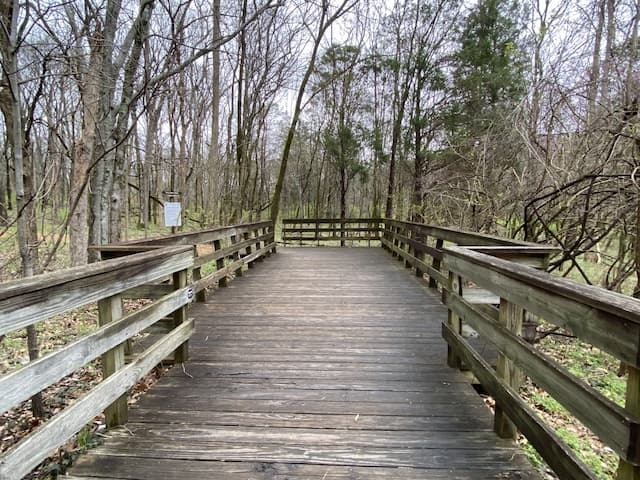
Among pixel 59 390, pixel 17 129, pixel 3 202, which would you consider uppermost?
pixel 17 129

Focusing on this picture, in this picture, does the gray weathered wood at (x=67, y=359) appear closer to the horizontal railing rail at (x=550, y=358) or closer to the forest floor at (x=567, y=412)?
the horizontal railing rail at (x=550, y=358)

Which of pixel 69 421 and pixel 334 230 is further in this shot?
pixel 334 230

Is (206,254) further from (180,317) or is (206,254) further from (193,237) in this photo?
(180,317)

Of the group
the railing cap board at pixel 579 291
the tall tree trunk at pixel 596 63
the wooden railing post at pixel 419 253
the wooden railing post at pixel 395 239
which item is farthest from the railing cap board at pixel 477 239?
the wooden railing post at pixel 395 239

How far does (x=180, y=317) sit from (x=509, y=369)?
Result: 2.38 meters

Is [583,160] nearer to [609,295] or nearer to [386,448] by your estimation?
[609,295]

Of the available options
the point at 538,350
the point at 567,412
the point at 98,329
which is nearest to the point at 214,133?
the point at 98,329

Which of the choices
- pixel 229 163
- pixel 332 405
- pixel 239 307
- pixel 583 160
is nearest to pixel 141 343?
pixel 239 307

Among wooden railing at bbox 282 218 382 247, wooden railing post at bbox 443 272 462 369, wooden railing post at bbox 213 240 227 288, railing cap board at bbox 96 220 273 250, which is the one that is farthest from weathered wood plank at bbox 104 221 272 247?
wooden railing at bbox 282 218 382 247

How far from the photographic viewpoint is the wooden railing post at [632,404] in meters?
1.15

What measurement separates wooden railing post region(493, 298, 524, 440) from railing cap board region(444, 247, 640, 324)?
0.21 meters

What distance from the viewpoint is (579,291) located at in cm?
142

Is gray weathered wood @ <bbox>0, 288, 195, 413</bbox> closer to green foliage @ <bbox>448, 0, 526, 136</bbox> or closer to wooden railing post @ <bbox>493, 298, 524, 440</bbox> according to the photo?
wooden railing post @ <bbox>493, 298, 524, 440</bbox>

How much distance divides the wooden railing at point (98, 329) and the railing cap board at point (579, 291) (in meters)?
2.08
